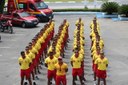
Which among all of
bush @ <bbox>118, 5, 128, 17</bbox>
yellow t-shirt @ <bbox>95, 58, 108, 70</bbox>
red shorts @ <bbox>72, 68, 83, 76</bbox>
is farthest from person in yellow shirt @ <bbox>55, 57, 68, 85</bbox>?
bush @ <bbox>118, 5, 128, 17</bbox>

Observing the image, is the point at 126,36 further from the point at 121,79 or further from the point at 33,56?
the point at 33,56

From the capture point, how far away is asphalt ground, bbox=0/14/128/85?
62.4 ft

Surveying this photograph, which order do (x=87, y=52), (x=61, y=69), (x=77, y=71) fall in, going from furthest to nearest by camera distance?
(x=87, y=52), (x=77, y=71), (x=61, y=69)

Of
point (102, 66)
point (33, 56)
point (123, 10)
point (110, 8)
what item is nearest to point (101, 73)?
point (102, 66)

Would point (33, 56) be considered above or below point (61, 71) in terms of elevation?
above

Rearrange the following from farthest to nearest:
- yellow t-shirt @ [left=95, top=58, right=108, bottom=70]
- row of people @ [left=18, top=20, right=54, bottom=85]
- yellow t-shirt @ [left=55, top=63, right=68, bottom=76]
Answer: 1. row of people @ [left=18, top=20, right=54, bottom=85]
2. yellow t-shirt @ [left=95, top=58, right=108, bottom=70]
3. yellow t-shirt @ [left=55, top=63, right=68, bottom=76]

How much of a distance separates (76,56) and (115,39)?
39.7 feet

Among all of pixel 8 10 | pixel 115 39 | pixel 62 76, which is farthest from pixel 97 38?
pixel 8 10

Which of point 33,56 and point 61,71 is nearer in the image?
point 61,71

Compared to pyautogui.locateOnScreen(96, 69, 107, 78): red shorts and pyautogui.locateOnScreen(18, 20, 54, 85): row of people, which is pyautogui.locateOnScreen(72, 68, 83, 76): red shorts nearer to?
pyautogui.locateOnScreen(96, 69, 107, 78): red shorts

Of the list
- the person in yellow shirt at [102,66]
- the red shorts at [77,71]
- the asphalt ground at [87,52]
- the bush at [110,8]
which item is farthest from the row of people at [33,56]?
the bush at [110,8]

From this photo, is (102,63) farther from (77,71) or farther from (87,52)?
(87,52)

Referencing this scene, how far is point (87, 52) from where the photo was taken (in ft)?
79.6

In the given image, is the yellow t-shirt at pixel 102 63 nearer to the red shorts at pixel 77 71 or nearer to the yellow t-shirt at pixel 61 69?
the red shorts at pixel 77 71
